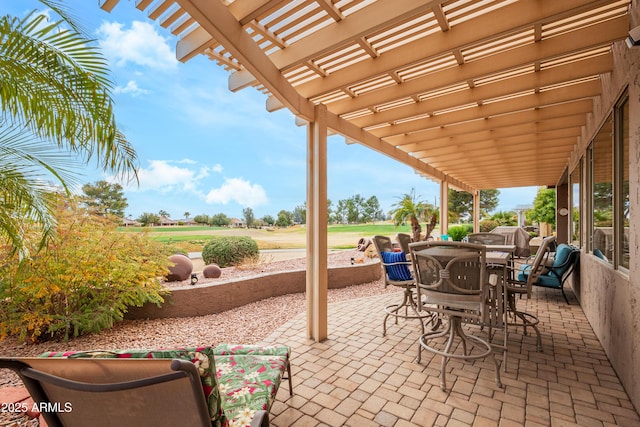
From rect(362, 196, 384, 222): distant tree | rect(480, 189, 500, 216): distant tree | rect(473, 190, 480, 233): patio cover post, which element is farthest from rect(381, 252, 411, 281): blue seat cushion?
rect(480, 189, 500, 216): distant tree

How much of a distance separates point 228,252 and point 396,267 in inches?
176

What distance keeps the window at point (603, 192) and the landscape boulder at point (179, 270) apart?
5.54m

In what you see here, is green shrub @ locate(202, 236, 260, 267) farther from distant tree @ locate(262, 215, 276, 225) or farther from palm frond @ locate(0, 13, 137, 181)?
distant tree @ locate(262, 215, 276, 225)

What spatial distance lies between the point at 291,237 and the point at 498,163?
14.7 meters

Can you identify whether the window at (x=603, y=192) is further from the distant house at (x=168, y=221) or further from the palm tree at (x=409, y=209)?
the distant house at (x=168, y=221)

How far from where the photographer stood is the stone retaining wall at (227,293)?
3.94 metres

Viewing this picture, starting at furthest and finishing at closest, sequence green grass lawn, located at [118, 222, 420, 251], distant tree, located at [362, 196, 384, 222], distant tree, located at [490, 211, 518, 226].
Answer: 1. distant tree, located at [362, 196, 384, 222]
2. distant tree, located at [490, 211, 518, 226]
3. green grass lawn, located at [118, 222, 420, 251]

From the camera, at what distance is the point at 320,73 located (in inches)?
117

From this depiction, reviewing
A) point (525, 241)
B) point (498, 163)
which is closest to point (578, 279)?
point (525, 241)

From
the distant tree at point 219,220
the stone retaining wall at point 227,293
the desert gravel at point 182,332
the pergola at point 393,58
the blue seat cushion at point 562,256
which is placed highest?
the pergola at point 393,58

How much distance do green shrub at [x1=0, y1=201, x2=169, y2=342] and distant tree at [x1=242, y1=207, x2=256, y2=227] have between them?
15909mm

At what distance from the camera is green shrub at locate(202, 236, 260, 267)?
22.6 ft

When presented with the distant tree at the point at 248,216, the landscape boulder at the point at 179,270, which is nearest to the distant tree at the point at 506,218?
the distant tree at the point at 248,216

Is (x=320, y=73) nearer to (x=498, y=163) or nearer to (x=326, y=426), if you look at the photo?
(x=326, y=426)
